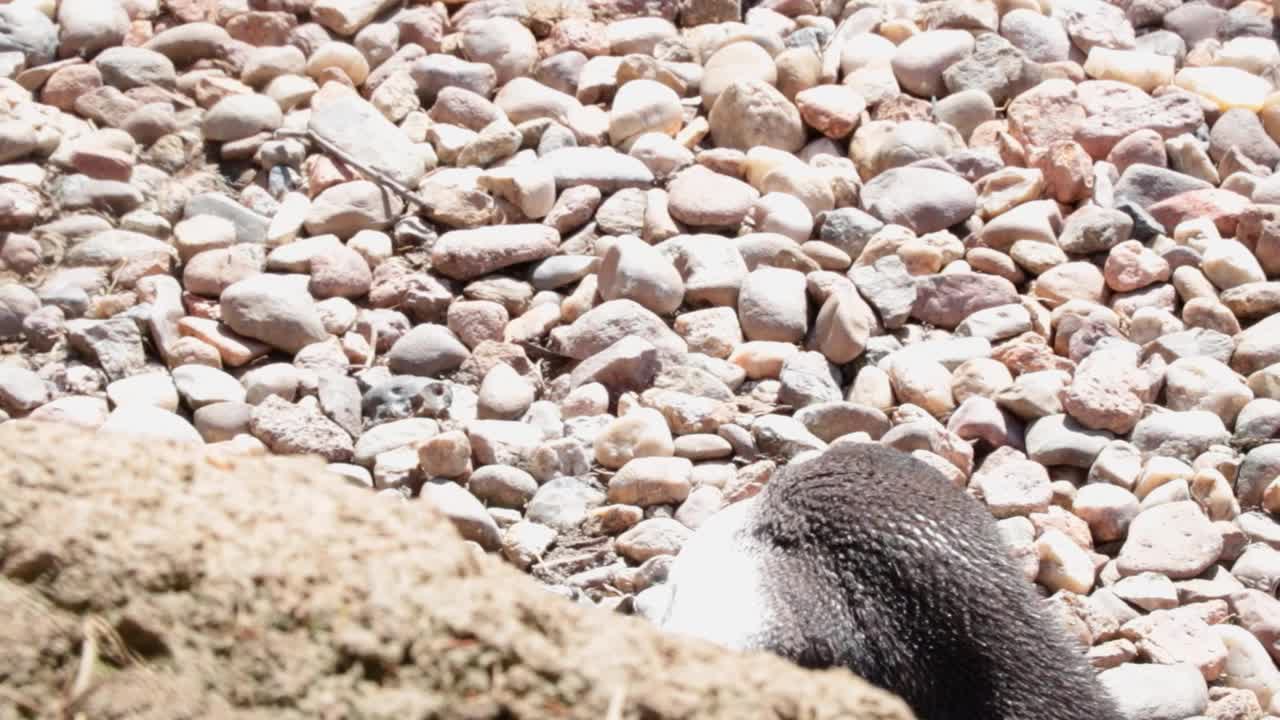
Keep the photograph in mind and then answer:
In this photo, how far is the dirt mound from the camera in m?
1.20

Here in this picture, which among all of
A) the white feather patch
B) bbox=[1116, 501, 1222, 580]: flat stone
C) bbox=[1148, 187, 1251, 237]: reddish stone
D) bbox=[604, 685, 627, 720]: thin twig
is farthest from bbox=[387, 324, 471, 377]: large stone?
bbox=[604, 685, 627, 720]: thin twig

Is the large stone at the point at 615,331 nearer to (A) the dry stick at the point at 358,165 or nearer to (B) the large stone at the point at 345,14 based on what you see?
(A) the dry stick at the point at 358,165

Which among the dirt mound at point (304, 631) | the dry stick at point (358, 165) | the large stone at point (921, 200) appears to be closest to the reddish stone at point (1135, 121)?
the large stone at point (921, 200)

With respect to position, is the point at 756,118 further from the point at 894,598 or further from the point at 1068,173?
the point at 894,598

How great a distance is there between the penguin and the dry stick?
198cm

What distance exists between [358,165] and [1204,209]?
2.61 m

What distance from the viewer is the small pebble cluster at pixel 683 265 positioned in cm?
404

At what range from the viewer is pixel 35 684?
4.05ft

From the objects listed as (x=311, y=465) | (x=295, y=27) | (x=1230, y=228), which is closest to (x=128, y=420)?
(x=295, y=27)

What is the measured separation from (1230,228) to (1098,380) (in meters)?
0.97

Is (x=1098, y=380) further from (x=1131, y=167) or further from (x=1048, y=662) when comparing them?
(x=1048, y=662)

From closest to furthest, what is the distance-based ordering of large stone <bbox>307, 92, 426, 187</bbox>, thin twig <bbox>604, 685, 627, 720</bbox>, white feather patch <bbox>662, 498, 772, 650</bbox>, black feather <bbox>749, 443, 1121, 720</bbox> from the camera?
thin twig <bbox>604, 685, 627, 720</bbox> → black feather <bbox>749, 443, 1121, 720</bbox> → white feather patch <bbox>662, 498, 772, 650</bbox> → large stone <bbox>307, 92, 426, 187</bbox>

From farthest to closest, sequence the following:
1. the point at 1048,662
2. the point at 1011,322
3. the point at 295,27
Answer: the point at 295,27 < the point at 1011,322 < the point at 1048,662

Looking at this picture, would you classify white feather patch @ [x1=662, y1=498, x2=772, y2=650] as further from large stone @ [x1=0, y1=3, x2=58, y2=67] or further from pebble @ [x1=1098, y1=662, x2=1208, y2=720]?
large stone @ [x1=0, y1=3, x2=58, y2=67]
